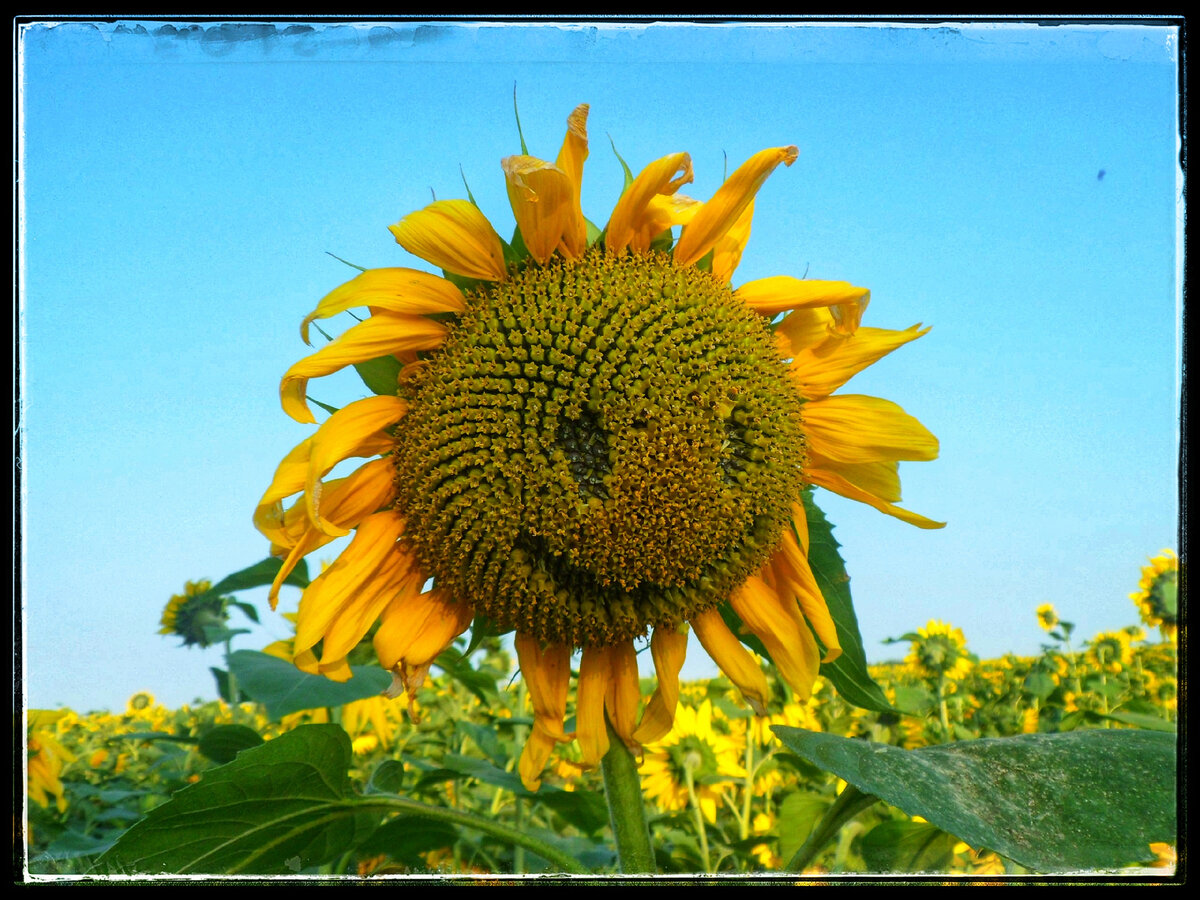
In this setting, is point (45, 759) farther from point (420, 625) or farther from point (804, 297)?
Answer: point (804, 297)

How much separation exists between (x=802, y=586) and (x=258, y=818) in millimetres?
735

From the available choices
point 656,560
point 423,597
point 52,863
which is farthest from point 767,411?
point 52,863

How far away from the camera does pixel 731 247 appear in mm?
1119

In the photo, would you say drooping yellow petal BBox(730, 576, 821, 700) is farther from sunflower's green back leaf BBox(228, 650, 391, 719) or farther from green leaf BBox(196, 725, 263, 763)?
green leaf BBox(196, 725, 263, 763)

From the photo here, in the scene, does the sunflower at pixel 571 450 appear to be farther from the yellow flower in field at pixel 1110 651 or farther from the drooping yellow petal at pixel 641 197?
the yellow flower in field at pixel 1110 651

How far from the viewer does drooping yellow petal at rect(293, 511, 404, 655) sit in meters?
1.02

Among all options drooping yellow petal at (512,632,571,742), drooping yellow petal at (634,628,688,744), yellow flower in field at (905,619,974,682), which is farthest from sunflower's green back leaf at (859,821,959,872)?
drooping yellow petal at (512,632,571,742)

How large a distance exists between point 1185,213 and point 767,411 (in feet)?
2.24

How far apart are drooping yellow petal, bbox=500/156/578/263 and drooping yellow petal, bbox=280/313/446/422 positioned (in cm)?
15

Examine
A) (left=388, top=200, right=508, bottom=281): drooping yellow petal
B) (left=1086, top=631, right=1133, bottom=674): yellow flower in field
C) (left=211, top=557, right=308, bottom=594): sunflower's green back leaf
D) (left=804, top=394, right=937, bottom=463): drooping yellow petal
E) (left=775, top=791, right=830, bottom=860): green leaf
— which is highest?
(left=388, top=200, right=508, bottom=281): drooping yellow petal

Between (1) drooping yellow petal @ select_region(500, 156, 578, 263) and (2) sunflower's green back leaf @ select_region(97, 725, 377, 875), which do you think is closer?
(1) drooping yellow petal @ select_region(500, 156, 578, 263)

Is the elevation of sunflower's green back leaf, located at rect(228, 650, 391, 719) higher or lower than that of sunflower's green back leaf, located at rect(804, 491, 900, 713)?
lower

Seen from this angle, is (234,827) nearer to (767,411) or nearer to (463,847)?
(463,847)

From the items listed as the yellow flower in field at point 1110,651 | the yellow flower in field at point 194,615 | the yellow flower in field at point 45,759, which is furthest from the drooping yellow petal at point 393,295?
the yellow flower in field at point 1110,651
